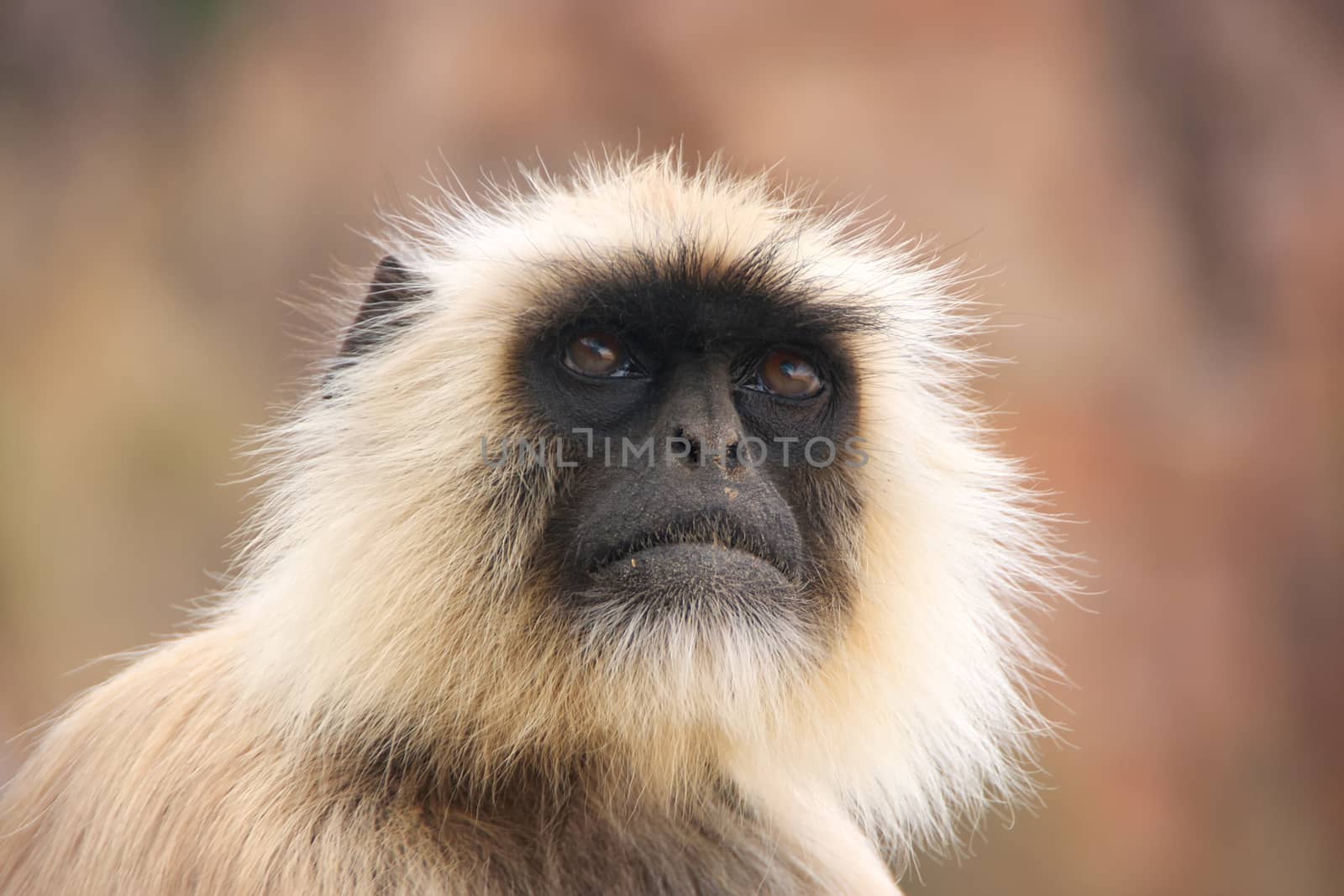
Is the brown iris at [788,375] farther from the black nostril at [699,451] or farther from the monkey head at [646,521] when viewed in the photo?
the black nostril at [699,451]

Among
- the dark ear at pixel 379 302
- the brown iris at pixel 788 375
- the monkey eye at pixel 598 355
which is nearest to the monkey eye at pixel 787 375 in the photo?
the brown iris at pixel 788 375

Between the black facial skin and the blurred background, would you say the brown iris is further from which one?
the blurred background

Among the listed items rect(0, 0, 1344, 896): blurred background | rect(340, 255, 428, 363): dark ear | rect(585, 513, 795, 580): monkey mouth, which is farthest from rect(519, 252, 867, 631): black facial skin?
rect(0, 0, 1344, 896): blurred background

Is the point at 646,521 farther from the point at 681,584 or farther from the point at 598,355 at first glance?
the point at 598,355

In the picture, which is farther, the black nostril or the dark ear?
the dark ear

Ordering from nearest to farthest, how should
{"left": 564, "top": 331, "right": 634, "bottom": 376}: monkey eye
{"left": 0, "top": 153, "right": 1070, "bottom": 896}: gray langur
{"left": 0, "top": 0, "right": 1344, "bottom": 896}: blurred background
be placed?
{"left": 0, "top": 153, "right": 1070, "bottom": 896}: gray langur, {"left": 564, "top": 331, "right": 634, "bottom": 376}: monkey eye, {"left": 0, "top": 0, "right": 1344, "bottom": 896}: blurred background

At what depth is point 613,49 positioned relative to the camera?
6957 mm

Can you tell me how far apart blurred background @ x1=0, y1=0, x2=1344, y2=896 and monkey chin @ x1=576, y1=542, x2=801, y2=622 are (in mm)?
4614

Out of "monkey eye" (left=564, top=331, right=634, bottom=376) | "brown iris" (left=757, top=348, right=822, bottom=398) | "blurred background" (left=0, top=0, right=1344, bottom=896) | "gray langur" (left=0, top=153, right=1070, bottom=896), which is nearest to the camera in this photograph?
"gray langur" (left=0, top=153, right=1070, bottom=896)

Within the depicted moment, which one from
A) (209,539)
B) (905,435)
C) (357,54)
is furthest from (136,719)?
(357,54)

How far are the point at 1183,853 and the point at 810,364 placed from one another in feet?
17.4

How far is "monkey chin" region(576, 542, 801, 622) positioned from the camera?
213cm

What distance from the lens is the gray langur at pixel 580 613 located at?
2127mm

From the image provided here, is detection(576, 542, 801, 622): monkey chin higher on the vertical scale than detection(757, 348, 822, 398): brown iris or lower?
lower
